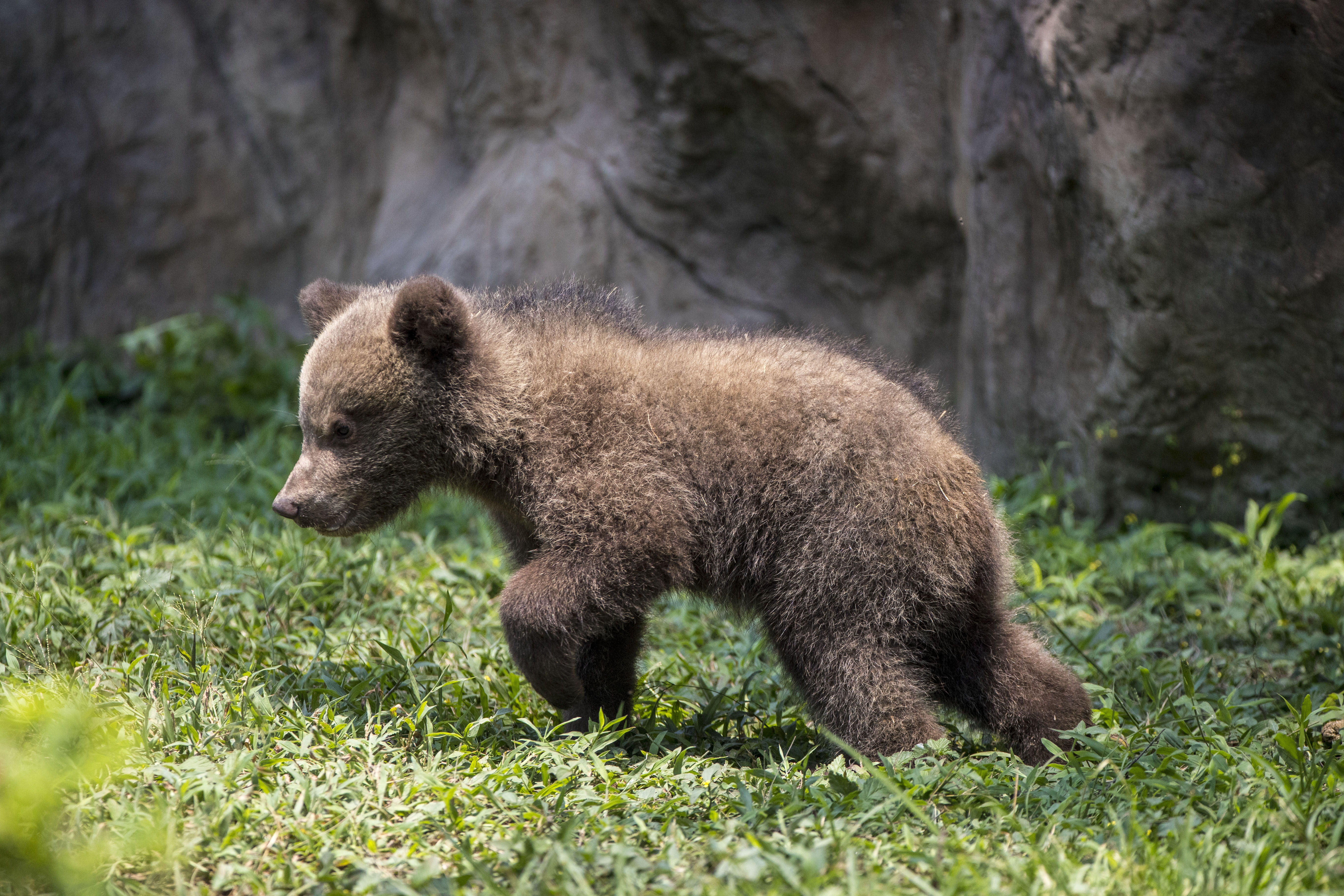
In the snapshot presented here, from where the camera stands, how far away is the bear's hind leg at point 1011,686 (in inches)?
144

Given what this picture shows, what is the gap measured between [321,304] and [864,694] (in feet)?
8.27

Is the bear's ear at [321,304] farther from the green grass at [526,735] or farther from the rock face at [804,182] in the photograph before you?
the rock face at [804,182]

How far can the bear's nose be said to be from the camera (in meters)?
3.85

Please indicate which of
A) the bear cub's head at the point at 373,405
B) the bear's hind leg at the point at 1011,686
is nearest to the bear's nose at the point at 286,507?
the bear cub's head at the point at 373,405

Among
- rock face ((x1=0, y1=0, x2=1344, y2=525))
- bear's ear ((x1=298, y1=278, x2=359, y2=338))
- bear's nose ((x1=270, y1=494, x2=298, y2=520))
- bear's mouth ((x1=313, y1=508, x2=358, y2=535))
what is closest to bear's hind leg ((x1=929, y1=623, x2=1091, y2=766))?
rock face ((x1=0, y1=0, x2=1344, y2=525))

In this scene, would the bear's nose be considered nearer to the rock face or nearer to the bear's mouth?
the bear's mouth

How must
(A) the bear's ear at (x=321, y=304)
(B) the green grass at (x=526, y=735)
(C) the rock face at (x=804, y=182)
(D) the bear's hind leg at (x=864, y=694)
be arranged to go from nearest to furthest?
(B) the green grass at (x=526, y=735) < (D) the bear's hind leg at (x=864, y=694) < (A) the bear's ear at (x=321, y=304) < (C) the rock face at (x=804, y=182)

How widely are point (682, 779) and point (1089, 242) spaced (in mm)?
3686

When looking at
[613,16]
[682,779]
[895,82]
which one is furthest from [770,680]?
[613,16]

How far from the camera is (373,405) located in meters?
3.89

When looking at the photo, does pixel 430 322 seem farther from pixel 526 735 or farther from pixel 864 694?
pixel 864 694

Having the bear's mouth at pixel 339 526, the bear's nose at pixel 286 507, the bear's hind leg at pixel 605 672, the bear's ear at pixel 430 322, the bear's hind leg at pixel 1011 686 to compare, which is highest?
the bear's ear at pixel 430 322

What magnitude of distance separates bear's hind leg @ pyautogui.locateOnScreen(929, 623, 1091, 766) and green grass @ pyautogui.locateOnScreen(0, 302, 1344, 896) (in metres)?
0.12

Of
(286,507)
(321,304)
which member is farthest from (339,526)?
(321,304)
